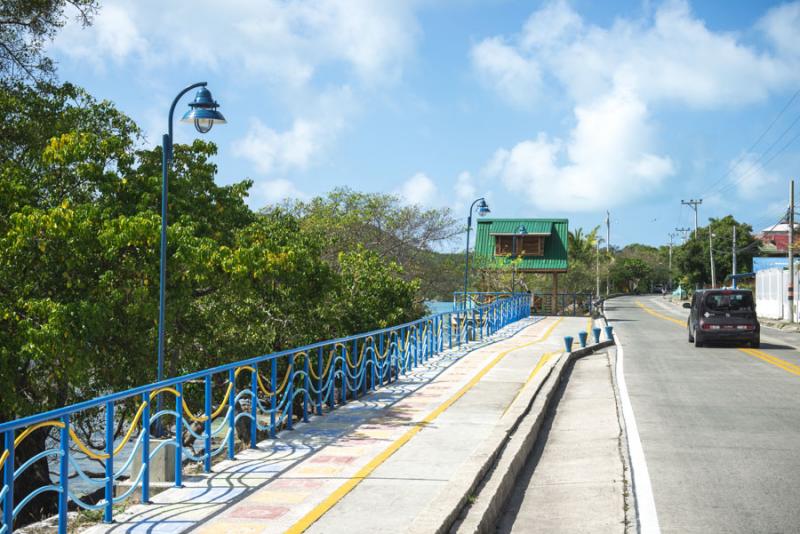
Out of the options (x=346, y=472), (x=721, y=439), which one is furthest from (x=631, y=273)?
(x=346, y=472)

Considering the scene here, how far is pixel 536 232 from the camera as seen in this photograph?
5619 cm

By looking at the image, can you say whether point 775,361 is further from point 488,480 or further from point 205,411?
point 205,411

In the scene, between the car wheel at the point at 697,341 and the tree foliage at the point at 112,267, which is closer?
the tree foliage at the point at 112,267

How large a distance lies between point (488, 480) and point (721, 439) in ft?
13.6

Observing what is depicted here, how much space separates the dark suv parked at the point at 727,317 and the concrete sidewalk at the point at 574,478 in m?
12.5

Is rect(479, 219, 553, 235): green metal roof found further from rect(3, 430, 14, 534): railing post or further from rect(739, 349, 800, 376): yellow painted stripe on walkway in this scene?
rect(3, 430, 14, 534): railing post

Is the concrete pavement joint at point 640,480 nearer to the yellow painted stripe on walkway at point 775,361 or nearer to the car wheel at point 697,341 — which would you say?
the yellow painted stripe on walkway at point 775,361

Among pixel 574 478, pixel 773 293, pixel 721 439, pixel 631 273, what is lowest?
pixel 574 478

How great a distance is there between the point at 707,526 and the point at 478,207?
2685 cm

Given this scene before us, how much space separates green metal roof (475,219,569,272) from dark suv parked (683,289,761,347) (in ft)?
91.9

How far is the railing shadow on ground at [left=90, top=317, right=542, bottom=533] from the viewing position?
6965 millimetres

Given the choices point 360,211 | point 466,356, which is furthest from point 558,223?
point 466,356

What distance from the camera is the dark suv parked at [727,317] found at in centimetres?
2559

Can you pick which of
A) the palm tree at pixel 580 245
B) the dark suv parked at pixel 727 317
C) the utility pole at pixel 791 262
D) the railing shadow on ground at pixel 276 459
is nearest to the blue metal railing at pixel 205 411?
the railing shadow on ground at pixel 276 459
